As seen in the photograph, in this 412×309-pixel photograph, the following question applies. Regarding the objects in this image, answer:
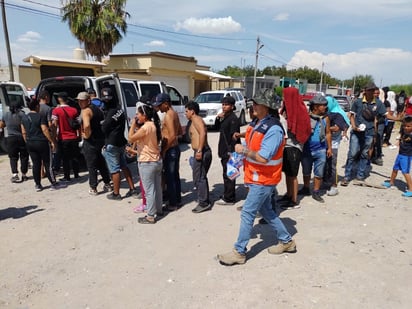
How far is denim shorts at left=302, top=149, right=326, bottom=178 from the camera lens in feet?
17.9

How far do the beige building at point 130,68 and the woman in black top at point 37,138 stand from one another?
42.5ft

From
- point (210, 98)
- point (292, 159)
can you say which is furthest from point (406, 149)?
point (210, 98)

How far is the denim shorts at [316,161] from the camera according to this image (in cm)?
545

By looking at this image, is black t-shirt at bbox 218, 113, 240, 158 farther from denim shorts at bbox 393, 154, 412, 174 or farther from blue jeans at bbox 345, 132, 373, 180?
denim shorts at bbox 393, 154, 412, 174

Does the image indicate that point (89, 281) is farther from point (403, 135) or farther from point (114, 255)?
point (403, 135)

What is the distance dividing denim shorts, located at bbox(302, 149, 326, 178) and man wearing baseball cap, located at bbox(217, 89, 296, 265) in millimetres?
2302

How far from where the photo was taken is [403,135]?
5.77 metres

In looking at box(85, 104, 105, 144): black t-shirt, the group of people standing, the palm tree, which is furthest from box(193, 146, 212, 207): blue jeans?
the palm tree

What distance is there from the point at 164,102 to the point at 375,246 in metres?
3.48

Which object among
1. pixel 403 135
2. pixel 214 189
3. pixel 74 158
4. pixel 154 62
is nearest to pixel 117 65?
pixel 154 62

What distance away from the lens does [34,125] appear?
5.79m

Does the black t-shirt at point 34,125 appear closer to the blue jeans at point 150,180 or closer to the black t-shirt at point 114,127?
the black t-shirt at point 114,127

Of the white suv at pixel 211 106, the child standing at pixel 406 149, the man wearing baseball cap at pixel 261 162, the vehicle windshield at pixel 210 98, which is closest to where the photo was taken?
the man wearing baseball cap at pixel 261 162

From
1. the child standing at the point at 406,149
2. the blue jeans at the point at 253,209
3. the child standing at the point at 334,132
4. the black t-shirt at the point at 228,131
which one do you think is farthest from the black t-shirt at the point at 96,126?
the child standing at the point at 406,149
